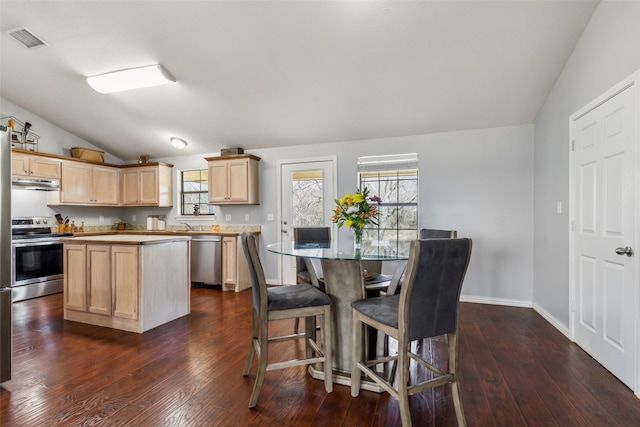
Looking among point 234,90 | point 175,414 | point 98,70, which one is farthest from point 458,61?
point 98,70

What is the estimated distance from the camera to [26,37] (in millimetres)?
3227

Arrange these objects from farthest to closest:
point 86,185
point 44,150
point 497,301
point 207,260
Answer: point 86,185 < point 44,150 < point 207,260 < point 497,301

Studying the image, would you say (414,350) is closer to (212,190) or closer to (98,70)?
(212,190)

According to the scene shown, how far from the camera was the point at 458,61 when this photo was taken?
2.96 metres

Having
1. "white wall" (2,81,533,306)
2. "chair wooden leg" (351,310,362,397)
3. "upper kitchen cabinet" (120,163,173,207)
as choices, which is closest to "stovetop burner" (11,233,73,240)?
"upper kitchen cabinet" (120,163,173,207)

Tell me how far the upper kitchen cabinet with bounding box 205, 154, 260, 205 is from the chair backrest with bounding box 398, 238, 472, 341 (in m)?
3.63

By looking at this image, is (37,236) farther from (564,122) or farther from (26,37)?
(564,122)

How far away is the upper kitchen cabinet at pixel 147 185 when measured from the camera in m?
5.41

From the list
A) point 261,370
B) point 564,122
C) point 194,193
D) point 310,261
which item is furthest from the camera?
point 194,193

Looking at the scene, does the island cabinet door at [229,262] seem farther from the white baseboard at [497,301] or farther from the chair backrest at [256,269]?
the white baseboard at [497,301]

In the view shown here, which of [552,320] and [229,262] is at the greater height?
[229,262]

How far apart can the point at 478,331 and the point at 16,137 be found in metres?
6.53

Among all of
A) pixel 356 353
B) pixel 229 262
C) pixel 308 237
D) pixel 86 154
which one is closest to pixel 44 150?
pixel 86 154

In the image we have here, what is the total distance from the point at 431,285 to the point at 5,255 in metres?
2.55
